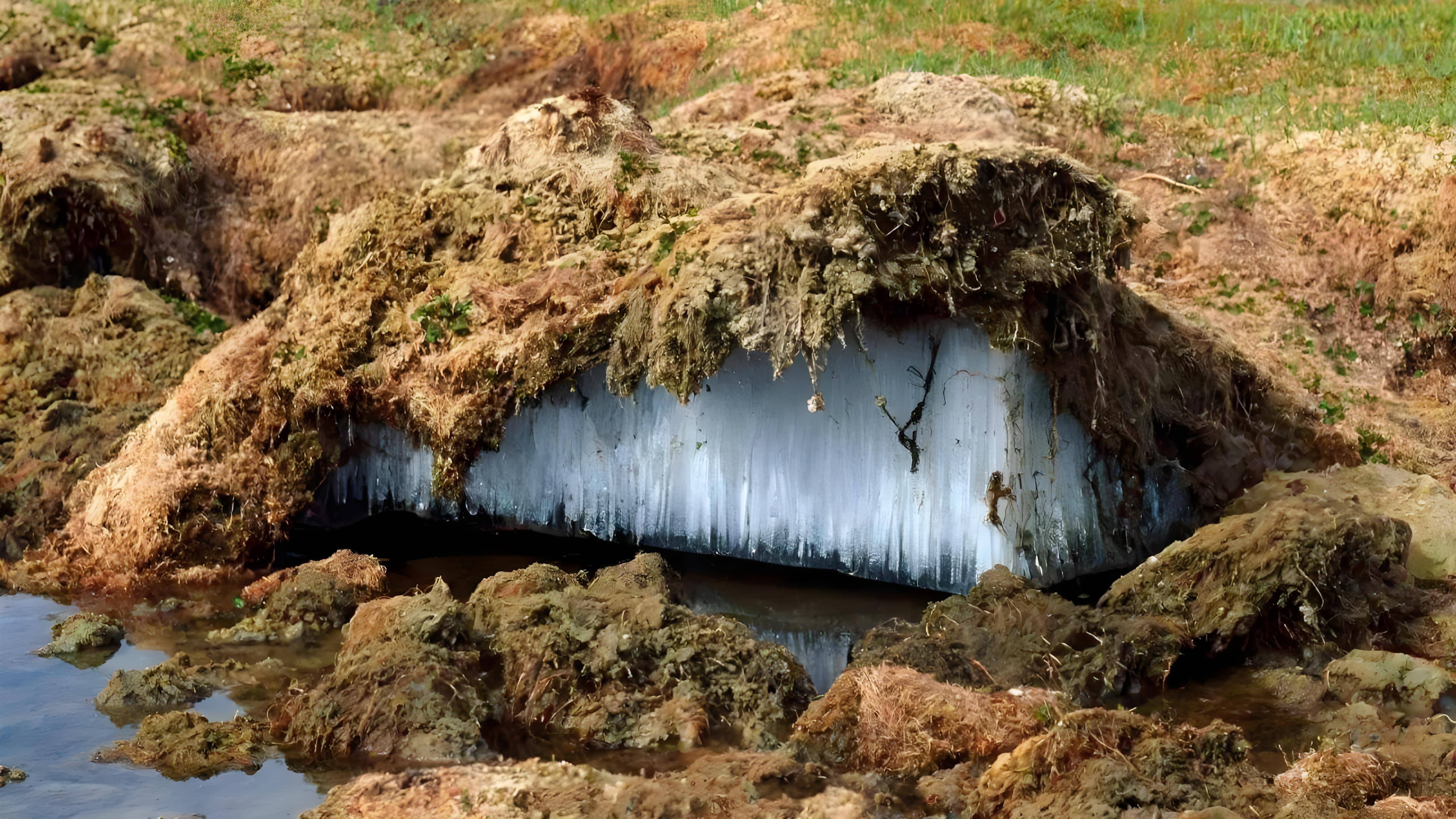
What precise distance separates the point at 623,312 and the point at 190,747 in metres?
4.50

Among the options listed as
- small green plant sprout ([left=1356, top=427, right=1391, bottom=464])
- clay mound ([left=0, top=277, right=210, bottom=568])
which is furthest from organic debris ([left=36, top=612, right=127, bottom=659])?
small green plant sprout ([left=1356, top=427, right=1391, bottom=464])

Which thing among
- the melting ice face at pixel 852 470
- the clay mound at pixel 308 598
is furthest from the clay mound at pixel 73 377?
the melting ice face at pixel 852 470

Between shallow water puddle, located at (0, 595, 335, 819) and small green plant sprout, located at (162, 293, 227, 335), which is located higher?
small green plant sprout, located at (162, 293, 227, 335)

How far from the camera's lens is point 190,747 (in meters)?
7.28

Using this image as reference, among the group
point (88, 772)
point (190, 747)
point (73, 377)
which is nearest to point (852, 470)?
point (190, 747)

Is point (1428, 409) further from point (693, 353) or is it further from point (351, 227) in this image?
point (351, 227)

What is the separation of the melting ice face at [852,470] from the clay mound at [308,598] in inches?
58.2

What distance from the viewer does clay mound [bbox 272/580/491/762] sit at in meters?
7.43

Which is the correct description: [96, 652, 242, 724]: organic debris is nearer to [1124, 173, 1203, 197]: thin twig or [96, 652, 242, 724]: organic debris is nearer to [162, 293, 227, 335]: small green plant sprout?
[162, 293, 227, 335]: small green plant sprout

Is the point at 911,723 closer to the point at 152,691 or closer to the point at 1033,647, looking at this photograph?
the point at 1033,647

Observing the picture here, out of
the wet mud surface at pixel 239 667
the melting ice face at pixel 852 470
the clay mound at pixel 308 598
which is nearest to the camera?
the wet mud surface at pixel 239 667

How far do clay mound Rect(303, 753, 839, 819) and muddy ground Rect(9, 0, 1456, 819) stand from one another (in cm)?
3

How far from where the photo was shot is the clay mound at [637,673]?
304 inches

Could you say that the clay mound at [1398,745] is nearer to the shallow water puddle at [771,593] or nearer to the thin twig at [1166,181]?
the shallow water puddle at [771,593]
